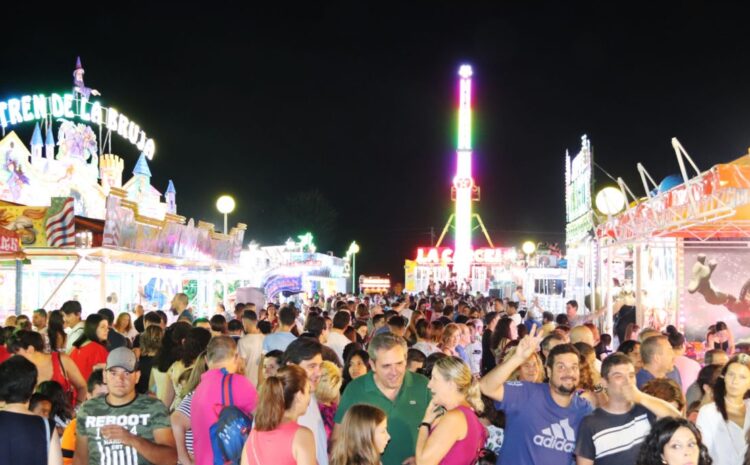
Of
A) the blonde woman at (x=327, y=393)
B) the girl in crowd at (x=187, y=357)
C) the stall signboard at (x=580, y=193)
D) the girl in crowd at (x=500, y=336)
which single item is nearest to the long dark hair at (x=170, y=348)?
the girl in crowd at (x=187, y=357)

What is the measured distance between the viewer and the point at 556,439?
444 cm

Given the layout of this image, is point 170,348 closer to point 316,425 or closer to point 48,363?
point 48,363

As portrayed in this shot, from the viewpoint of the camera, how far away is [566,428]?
4.49m

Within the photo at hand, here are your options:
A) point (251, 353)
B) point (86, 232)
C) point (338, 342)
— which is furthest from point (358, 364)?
point (86, 232)

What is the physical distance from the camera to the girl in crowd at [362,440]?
12.0 ft

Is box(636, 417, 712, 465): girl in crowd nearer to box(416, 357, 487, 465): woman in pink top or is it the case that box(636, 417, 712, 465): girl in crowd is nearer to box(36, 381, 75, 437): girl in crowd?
box(416, 357, 487, 465): woman in pink top

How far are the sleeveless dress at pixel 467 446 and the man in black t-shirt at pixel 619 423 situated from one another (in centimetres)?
61

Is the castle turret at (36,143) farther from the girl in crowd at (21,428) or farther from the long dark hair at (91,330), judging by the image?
the girl in crowd at (21,428)

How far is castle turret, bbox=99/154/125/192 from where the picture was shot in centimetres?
3294

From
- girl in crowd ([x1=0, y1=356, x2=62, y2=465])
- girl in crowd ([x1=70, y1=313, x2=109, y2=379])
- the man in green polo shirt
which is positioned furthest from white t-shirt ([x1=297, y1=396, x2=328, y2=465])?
girl in crowd ([x1=70, y1=313, x2=109, y2=379])

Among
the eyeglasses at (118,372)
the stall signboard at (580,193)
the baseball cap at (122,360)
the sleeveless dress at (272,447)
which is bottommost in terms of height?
the sleeveless dress at (272,447)

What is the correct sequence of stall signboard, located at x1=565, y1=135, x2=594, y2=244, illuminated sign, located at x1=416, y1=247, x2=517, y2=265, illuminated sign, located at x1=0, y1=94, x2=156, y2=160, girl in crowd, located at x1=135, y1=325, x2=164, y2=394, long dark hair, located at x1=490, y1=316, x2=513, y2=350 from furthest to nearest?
illuminated sign, located at x1=416, y1=247, x2=517, y2=265, illuminated sign, located at x1=0, y1=94, x2=156, y2=160, stall signboard, located at x1=565, y1=135, x2=594, y2=244, long dark hair, located at x1=490, y1=316, x2=513, y2=350, girl in crowd, located at x1=135, y1=325, x2=164, y2=394

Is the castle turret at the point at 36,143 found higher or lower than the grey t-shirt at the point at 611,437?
higher

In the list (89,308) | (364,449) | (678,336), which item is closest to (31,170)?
(89,308)
